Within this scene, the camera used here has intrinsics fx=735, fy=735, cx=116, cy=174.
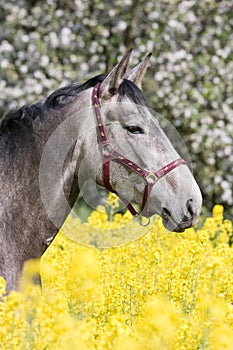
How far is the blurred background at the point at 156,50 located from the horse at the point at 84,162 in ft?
17.1

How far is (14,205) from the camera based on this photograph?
11.8ft

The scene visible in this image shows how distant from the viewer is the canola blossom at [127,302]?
2330mm

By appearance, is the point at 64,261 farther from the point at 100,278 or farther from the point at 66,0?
the point at 66,0

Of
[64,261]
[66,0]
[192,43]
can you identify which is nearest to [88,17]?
[66,0]

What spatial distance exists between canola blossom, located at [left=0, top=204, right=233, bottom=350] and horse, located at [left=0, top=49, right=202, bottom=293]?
224mm

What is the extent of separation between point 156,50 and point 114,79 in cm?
563

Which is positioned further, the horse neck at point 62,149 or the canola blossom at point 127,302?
the horse neck at point 62,149

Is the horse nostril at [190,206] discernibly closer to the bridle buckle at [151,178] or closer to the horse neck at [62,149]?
the bridle buckle at [151,178]

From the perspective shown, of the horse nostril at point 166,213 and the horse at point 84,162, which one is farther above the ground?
the horse at point 84,162

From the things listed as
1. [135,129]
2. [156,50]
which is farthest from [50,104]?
[156,50]

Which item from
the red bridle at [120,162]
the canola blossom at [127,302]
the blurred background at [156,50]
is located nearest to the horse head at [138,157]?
the red bridle at [120,162]

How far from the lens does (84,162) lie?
3.69 meters

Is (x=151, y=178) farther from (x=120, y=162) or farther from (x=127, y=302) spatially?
(x=127, y=302)

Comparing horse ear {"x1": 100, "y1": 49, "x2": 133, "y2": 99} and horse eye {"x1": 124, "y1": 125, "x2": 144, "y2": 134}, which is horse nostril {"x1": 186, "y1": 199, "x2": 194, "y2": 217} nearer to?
horse eye {"x1": 124, "y1": 125, "x2": 144, "y2": 134}
